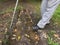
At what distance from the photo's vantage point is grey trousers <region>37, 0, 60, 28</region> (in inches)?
211

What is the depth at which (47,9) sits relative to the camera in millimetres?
Answer: 5469

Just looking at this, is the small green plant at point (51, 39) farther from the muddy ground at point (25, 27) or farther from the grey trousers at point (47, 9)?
the grey trousers at point (47, 9)

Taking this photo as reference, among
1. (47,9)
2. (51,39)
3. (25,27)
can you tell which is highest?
(47,9)

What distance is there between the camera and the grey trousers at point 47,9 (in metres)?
5.36

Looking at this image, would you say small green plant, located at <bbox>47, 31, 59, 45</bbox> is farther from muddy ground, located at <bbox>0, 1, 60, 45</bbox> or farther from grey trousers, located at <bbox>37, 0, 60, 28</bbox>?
grey trousers, located at <bbox>37, 0, 60, 28</bbox>

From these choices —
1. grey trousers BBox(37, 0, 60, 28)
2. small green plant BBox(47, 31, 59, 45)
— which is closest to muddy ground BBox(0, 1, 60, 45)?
small green plant BBox(47, 31, 59, 45)

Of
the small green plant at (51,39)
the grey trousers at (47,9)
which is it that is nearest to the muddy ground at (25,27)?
the small green plant at (51,39)

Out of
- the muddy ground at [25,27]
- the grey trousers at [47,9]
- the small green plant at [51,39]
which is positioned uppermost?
the grey trousers at [47,9]

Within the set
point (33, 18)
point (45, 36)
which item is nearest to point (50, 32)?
point (45, 36)

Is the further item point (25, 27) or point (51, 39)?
point (25, 27)

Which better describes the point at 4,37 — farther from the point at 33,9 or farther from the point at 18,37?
the point at 33,9

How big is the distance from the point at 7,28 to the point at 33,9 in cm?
126

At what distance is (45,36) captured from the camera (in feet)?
18.4

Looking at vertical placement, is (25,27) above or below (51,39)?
above
